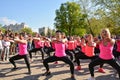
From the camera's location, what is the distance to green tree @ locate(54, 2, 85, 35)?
60.1 metres

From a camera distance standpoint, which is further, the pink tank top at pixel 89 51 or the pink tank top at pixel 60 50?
the pink tank top at pixel 89 51

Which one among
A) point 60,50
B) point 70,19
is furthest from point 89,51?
point 70,19

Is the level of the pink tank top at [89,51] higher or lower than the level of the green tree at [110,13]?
lower

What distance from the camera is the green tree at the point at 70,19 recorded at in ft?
197

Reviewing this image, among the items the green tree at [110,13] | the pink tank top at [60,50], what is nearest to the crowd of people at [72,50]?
the pink tank top at [60,50]

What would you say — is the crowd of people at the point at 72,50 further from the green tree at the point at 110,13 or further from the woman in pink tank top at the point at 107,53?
the green tree at the point at 110,13

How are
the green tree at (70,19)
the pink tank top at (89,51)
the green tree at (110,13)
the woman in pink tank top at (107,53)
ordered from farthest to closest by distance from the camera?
1. the green tree at (70,19)
2. the green tree at (110,13)
3. the pink tank top at (89,51)
4. the woman in pink tank top at (107,53)

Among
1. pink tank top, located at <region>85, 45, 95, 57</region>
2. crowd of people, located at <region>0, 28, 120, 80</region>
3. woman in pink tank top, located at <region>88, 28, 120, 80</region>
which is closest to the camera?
woman in pink tank top, located at <region>88, 28, 120, 80</region>

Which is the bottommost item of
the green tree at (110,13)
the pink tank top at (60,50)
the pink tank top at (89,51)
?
the pink tank top at (89,51)

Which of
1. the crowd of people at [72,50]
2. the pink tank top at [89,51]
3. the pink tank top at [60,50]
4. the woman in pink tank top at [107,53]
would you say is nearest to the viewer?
the woman in pink tank top at [107,53]

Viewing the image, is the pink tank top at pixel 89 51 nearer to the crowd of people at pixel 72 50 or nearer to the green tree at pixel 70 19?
the crowd of people at pixel 72 50

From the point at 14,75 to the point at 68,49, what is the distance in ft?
17.2

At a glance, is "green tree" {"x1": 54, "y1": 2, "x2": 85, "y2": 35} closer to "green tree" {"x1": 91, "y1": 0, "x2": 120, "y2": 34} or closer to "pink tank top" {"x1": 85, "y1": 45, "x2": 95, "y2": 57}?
"green tree" {"x1": 91, "y1": 0, "x2": 120, "y2": 34}

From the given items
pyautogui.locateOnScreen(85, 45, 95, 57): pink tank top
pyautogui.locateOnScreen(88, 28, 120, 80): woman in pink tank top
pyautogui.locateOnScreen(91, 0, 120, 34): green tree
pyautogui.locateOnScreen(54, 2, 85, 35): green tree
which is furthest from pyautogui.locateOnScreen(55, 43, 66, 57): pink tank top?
pyautogui.locateOnScreen(54, 2, 85, 35): green tree
